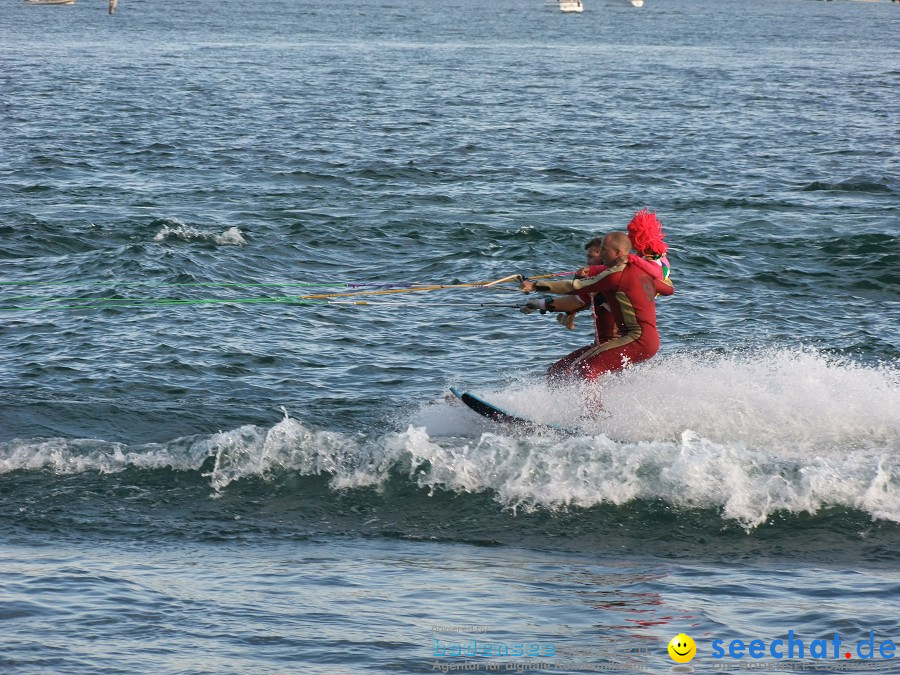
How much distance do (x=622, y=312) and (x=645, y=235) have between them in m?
0.74

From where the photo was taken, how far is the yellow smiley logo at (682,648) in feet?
24.5

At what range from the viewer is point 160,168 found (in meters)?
27.3

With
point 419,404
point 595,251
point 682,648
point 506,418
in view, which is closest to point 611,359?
point 595,251

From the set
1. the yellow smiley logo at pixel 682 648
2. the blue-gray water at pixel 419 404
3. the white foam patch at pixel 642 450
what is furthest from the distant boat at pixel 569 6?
the yellow smiley logo at pixel 682 648

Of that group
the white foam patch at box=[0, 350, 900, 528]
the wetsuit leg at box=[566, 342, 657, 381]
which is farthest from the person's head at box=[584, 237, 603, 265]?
the white foam patch at box=[0, 350, 900, 528]

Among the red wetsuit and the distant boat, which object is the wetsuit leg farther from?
the distant boat

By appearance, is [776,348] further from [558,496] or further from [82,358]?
[82,358]

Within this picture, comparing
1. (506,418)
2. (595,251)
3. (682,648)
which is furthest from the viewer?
(506,418)

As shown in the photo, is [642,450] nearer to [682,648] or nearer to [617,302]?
[617,302]

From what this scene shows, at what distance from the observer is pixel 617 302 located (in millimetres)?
11039

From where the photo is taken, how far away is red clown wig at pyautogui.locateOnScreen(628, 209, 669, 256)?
1114 centimetres

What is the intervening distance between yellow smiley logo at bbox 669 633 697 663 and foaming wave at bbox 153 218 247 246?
13921 mm

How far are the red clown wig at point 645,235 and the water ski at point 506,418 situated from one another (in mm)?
1813

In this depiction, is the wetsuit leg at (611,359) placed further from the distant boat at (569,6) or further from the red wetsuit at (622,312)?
the distant boat at (569,6)
